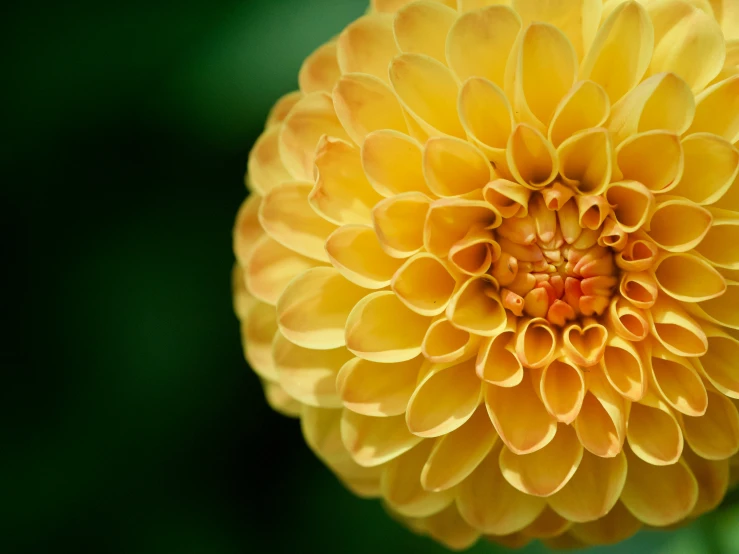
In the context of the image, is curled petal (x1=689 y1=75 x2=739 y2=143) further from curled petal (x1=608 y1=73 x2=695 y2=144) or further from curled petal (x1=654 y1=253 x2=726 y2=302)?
curled petal (x1=654 y1=253 x2=726 y2=302)

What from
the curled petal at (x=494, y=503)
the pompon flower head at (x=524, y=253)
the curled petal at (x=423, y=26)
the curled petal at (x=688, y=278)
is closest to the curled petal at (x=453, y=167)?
the pompon flower head at (x=524, y=253)

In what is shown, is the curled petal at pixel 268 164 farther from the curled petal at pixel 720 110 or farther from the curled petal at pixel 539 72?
the curled petal at pixel 720 110

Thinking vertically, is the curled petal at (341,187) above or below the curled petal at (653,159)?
above

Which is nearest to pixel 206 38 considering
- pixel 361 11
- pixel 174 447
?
pixel 361 11

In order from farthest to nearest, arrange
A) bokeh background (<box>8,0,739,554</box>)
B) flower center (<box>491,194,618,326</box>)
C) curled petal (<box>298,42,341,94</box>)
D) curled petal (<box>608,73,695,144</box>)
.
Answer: bokeh background (<box>8,0,739,554</box>) < curled petal (<box>298,42,341,94</box>) < flower center (<box>491,194,618,326</box>) < curled petal (<box>608,73,695,144</box>)

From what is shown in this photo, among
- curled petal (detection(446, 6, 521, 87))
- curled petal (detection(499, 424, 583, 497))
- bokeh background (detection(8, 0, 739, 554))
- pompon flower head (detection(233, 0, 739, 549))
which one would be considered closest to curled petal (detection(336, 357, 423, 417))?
pompon flower head (detection(233, 0, 739, 549))

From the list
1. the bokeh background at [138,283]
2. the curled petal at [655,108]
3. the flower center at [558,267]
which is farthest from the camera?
the bokeh background at [138,283]

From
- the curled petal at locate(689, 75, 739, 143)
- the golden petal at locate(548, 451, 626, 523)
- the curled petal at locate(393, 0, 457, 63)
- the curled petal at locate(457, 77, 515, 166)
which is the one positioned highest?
the curled petal at locate(393, 0, 457, 63)
